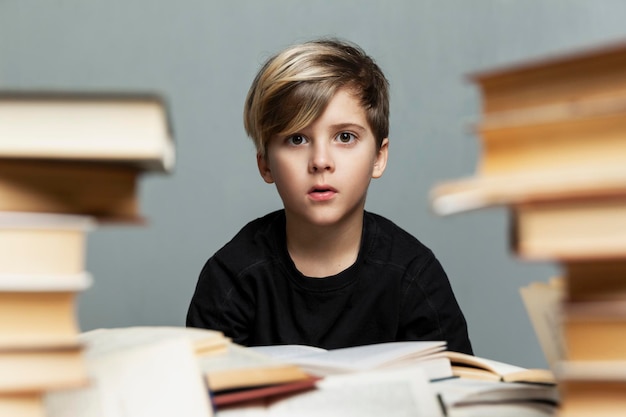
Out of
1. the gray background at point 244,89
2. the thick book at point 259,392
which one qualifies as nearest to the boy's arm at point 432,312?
the gray background at point 244,89

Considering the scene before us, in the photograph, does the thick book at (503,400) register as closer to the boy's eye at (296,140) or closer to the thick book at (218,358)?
the thick book at (218,358)

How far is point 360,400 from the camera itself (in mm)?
709

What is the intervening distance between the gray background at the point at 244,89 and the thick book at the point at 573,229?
6.39ft

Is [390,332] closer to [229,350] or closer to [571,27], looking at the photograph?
[229,350]

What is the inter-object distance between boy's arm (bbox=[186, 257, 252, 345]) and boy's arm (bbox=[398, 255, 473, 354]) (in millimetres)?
319

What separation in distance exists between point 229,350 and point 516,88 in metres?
0.39

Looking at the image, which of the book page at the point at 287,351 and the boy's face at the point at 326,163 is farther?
the boy's face at the point at 326,163

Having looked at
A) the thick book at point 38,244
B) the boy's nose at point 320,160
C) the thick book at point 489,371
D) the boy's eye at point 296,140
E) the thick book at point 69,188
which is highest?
the boy's eye at point 296,140

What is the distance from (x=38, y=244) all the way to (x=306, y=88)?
1.08 metres

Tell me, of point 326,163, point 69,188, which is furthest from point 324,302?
point 69,188

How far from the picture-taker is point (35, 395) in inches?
21.2

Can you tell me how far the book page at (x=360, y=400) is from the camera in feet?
2.24

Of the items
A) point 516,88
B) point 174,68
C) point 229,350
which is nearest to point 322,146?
point 229,350

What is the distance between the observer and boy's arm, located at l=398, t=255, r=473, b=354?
63.1 inches
